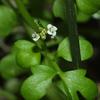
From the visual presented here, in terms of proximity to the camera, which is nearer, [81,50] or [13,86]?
[81,50]

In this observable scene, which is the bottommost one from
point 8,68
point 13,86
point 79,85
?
point 13,86

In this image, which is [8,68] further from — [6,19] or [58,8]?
[58,8]

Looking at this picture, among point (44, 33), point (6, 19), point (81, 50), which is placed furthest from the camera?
point (6, 19)

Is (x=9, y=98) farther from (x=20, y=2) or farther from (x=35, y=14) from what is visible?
(x=20, y=2)

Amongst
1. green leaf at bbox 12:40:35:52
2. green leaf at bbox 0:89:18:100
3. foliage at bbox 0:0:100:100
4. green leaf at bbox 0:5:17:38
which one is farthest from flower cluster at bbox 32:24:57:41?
green leaf at bbox 0:89:18:100

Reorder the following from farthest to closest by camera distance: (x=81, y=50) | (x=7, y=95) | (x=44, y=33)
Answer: (x=7, y=95)
(x=81, y=50)
(x=44, y=33)

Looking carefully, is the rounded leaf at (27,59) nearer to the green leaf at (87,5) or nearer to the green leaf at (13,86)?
the green leaf at (87,5)

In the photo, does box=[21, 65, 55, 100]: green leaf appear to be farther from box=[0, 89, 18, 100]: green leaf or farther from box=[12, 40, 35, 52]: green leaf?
box=[0, 89, 18, 100]: green leaf

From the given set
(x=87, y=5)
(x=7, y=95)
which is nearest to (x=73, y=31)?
(x=87, y=5)
